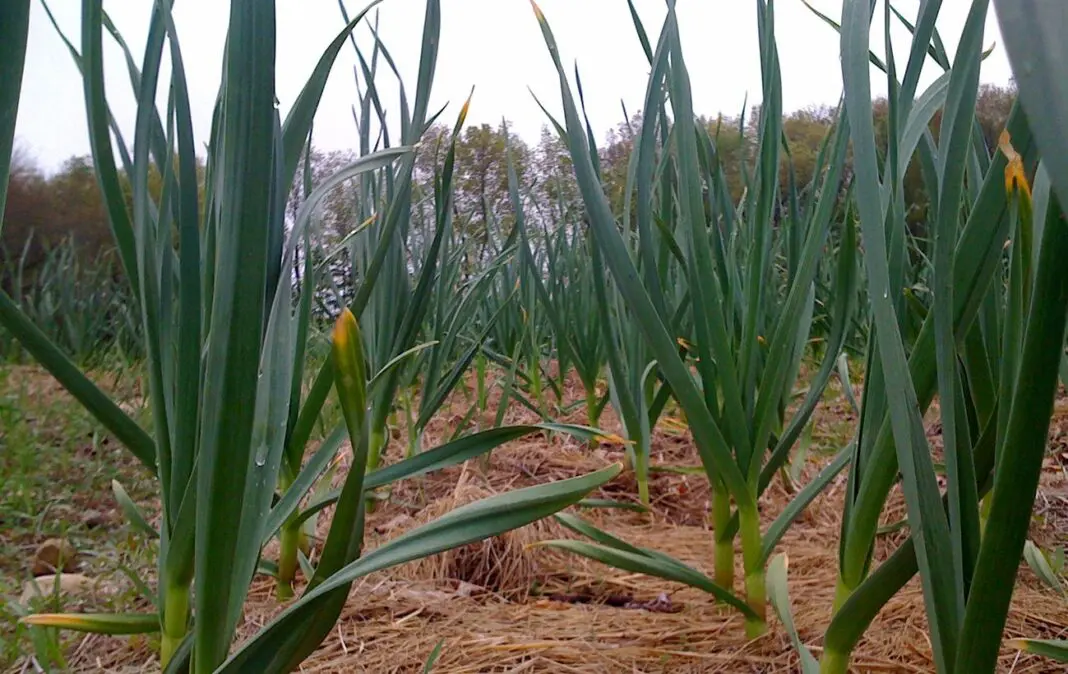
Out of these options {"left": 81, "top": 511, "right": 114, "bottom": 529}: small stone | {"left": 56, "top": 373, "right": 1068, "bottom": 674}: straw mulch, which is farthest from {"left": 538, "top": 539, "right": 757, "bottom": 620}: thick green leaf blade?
{"left": 81, "top": 511, "right": 114, "bottom": 529}: small stone

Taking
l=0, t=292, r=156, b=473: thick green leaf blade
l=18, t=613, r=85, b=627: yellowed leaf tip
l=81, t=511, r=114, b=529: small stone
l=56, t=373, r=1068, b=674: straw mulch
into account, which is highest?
l=0, t=292, r=156, b=473: thick green leaf blade

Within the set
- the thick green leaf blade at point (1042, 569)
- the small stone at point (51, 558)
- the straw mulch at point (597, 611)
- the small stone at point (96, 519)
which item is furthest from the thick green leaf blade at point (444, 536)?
the small stone at point (96, 519)

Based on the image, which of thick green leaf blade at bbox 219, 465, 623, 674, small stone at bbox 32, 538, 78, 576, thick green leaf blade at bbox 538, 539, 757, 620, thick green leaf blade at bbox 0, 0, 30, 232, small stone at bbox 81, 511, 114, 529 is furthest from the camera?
small stone at bbox 81, 511, 114, 529

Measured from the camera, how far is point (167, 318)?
529 mm

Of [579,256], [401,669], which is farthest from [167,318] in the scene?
[579,256]

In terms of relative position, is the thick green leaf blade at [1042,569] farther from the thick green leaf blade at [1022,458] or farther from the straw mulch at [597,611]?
the thick green leaf blade at [1022,458]

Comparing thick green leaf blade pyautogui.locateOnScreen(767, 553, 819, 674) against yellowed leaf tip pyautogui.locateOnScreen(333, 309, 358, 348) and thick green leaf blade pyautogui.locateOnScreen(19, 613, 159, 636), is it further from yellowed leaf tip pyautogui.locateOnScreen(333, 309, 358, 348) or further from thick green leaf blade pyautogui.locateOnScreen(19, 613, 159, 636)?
thick green leaf blade pyautogui.locateOnScreen(19, 613, 159, 636)

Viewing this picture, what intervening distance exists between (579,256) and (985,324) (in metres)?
1.54

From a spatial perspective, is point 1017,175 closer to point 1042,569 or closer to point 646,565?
point 646,565

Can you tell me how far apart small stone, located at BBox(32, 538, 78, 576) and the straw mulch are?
1.25 ft

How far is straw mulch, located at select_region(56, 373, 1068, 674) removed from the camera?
725mm

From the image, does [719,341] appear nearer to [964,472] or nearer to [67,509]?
[964,472]

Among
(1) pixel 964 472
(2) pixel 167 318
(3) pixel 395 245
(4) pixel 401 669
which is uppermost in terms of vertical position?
(3) pixel 395 245

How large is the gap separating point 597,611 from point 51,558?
2.94 ft
